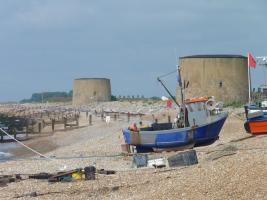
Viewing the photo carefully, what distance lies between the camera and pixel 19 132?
3912 centimetres

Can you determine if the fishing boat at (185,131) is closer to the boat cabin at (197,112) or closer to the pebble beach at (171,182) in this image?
the boat cabin at (197,112)

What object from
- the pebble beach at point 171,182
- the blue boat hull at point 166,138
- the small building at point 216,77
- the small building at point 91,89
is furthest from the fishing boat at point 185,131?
the small building at point 91,89

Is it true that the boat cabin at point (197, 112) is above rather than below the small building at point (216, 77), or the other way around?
below

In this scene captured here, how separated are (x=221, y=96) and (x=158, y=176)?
113 feet

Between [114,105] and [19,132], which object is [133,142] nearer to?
[19,132]

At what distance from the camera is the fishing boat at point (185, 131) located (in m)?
19.6

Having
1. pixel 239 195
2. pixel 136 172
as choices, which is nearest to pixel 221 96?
pixel 136 172

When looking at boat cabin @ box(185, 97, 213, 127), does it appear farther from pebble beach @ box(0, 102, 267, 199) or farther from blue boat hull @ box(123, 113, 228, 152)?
pebble beach @ box(0, 102, 267, 199)

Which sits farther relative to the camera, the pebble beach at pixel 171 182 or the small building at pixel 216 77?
the small building at pixel 216 77

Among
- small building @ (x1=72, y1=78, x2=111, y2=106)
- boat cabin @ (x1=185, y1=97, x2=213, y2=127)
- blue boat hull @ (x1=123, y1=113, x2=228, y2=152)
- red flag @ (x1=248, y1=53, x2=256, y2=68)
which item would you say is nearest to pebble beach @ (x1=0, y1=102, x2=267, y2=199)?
blue boat hull @ (x1=123, y1=113, x2=228, y2=152)

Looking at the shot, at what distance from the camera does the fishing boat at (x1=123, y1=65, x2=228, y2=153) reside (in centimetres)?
1961

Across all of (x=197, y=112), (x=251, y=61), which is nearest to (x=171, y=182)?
(x=197, y=112)

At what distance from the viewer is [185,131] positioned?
19.7 meters

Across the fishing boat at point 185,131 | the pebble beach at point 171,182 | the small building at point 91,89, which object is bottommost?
the pebble beach at point 171,182
